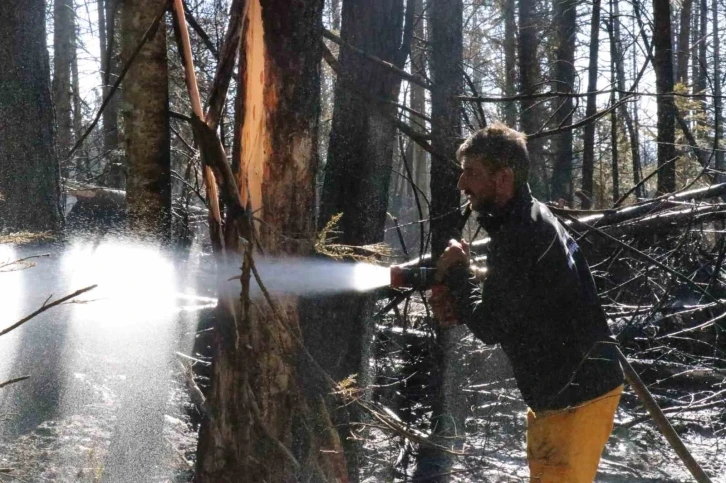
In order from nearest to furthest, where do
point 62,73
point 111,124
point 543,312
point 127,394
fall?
1. point 543,312
2. point 127,394
3. point 111,124
4. point 62,73

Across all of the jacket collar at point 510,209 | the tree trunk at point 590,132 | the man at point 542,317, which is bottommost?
the man at point 542,317

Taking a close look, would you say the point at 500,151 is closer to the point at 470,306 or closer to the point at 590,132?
the point at 470,306

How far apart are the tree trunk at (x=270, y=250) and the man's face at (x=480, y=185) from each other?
78 cm

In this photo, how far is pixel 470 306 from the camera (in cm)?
322

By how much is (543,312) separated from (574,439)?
2.00ft

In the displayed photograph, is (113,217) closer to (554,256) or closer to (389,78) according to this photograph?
(389,78)

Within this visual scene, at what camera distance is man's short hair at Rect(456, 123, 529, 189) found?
3137 mm

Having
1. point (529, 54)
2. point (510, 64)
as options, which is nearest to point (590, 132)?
point (529, 54)

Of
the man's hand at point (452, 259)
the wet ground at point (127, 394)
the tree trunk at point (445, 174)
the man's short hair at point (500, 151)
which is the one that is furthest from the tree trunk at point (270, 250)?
the tree trunk at point (445, 174)

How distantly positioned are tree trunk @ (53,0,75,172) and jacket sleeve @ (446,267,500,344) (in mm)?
12386

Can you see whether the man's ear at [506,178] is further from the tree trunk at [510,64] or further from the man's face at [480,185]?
the tree trunk at [510,64]

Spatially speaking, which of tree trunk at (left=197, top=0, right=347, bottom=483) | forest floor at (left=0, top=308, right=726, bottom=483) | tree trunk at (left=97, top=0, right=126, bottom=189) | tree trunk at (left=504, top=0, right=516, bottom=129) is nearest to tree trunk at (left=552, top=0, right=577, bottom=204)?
tree trunk at (left=504, top=0, right=516, bottom=129)

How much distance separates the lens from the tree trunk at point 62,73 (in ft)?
54.2

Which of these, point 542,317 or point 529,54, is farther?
point 529,54
